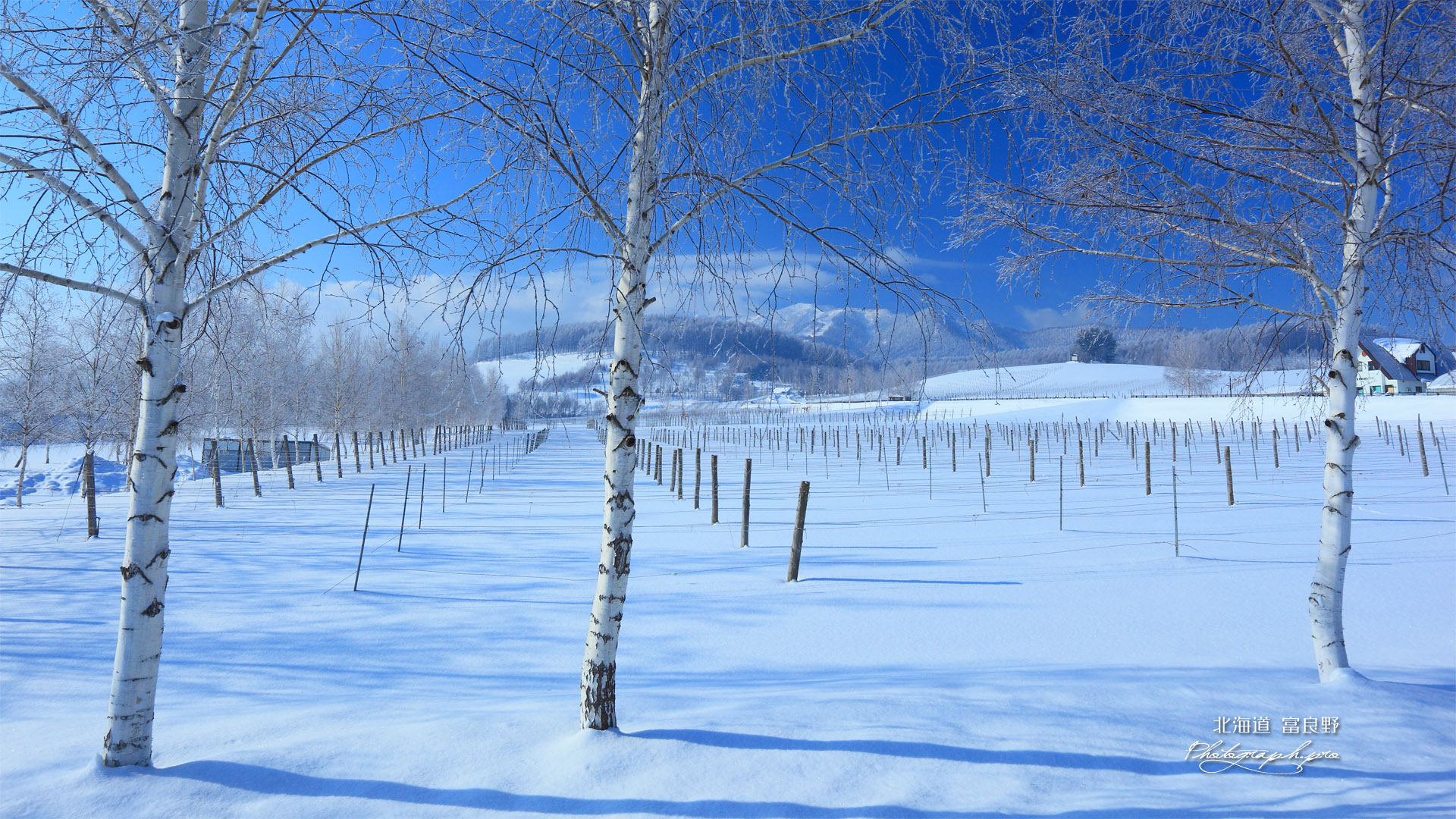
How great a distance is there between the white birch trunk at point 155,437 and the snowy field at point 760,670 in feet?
0.85

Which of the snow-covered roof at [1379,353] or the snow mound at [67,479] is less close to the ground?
the snow-covered roof at [1379,353]

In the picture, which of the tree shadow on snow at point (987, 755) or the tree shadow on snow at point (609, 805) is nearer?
the tree shadow on snow at point (609, 805)

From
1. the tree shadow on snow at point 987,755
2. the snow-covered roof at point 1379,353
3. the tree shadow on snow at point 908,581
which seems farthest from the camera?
the tree shadow on snow at point 908,581

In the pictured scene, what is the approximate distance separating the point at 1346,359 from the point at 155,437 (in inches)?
235

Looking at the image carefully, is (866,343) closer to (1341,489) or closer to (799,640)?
(1341,489)

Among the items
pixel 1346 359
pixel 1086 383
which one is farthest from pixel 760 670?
pixel 1086 383

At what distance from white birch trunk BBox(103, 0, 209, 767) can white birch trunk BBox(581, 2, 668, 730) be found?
1752 mm

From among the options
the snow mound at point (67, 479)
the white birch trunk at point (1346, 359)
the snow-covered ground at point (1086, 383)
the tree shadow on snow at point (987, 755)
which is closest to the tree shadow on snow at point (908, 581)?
the white birch trunk at point (1346, 359)

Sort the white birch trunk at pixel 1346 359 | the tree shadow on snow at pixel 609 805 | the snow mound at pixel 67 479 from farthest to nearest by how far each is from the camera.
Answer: the snow mound at pixel 67 479
the white birch trunk at pixel 1346 359
the tree shadow on snow at pixel 609 805

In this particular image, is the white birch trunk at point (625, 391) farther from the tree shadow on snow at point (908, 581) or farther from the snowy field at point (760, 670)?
the tree shadow on snow at point (908, 581)

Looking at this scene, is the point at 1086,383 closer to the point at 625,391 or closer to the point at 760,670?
the point at 760,670

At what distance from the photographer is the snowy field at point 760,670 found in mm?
2609

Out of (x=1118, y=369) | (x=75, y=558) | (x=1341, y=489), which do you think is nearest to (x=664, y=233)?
(x=1341, y=489)

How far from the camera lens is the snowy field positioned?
8.56ft
